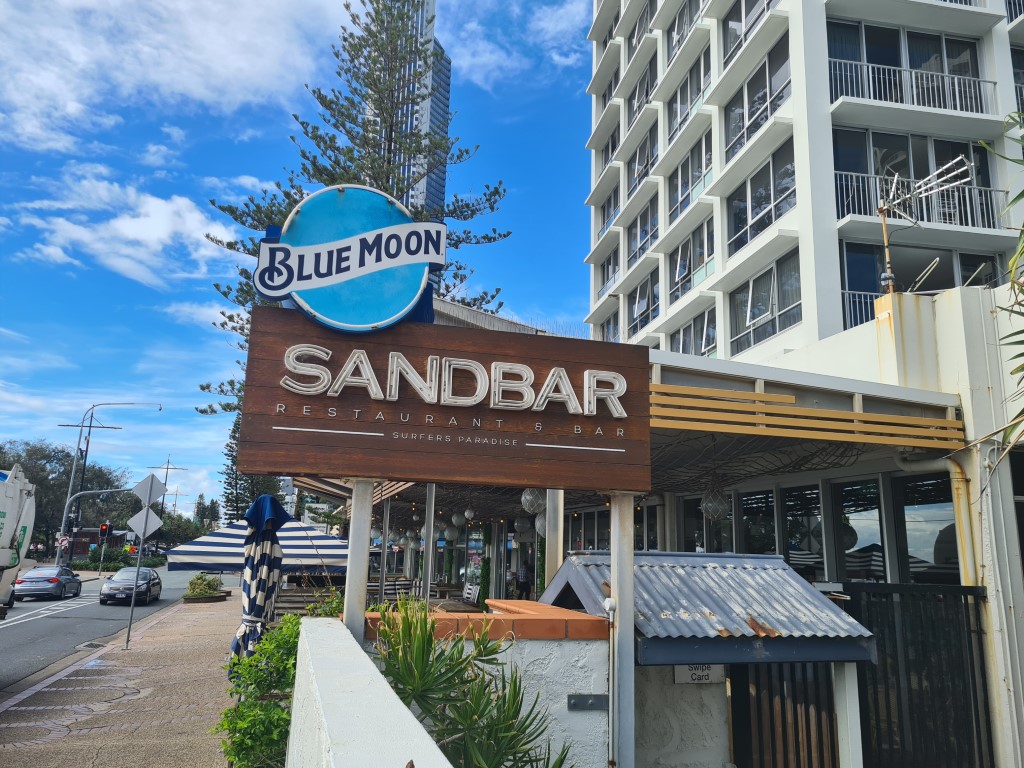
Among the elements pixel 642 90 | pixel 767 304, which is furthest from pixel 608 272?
pixel 767 304

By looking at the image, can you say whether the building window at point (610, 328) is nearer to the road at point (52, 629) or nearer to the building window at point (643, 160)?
the building window at point (643, 160)

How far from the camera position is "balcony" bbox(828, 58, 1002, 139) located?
17500mm

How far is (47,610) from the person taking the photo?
24.5 metres

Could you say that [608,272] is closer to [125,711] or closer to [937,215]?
[937,215]

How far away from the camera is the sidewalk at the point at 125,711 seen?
7.76 metres

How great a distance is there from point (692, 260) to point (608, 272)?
35.5ft

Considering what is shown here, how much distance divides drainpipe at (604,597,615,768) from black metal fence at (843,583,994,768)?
9.73 ft

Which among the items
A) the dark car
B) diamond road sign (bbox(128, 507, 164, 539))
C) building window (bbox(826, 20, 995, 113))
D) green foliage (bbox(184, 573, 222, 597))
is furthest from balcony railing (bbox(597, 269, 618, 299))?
the dark car

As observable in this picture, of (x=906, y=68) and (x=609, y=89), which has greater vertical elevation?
(x=609, y=89)

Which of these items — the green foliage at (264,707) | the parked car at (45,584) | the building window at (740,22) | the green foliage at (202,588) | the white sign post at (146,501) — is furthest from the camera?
the green foliage at (202,588)

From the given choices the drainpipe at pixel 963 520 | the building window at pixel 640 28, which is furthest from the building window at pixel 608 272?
the drainpipe at pixel 963 520

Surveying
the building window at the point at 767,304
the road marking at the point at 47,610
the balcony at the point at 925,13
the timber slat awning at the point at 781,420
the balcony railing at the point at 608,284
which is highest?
the balcony at the point at 925,13

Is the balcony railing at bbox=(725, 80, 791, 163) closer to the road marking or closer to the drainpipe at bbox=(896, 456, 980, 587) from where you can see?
the drainpipe at bbox=(896, 456, 980, 587)

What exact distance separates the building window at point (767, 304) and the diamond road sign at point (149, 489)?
14.3m
